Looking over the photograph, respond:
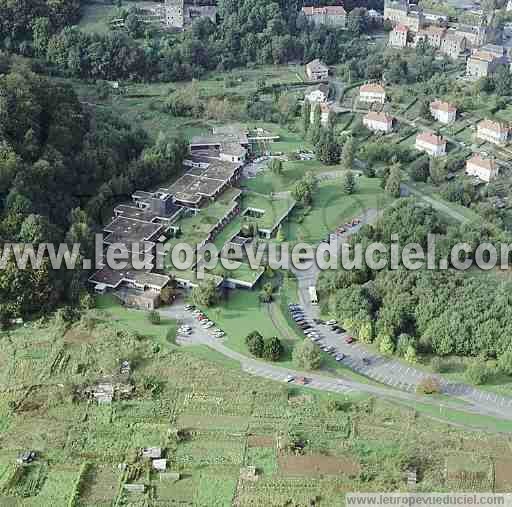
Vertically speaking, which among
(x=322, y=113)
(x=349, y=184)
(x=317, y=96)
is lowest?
(x=349, y=184)

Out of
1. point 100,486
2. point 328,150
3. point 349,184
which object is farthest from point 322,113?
point 100,486

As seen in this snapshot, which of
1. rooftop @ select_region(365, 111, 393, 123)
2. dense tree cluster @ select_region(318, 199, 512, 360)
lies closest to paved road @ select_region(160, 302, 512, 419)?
dense tree cluster @ select_region(318, 199, 512, 360)

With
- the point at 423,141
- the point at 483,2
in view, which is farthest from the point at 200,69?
the point at 483,2

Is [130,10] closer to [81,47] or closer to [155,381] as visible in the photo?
[81,47]

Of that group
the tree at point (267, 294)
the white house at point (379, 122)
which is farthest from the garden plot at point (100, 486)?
the white house at point (379, 122)

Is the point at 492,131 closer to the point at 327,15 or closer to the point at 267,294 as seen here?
the point at 267,294

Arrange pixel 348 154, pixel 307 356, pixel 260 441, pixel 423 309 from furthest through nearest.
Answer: pixel 348 154 < pixel 423 309 < pixel 307 356 < pixel 260 441
